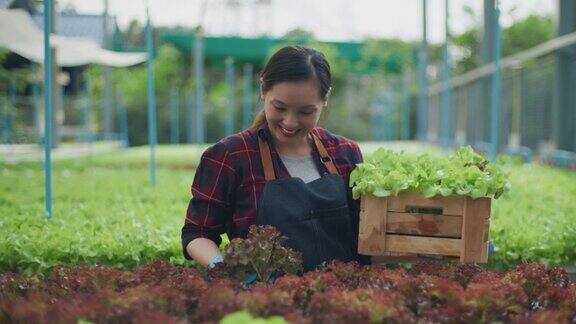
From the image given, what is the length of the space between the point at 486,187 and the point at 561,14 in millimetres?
9895

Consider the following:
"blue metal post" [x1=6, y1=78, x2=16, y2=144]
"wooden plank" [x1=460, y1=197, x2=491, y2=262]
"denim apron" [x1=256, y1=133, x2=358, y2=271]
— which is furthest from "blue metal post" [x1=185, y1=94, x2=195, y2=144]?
"wooden plank" [x1=460, y1=197, x2=491, y2=262]

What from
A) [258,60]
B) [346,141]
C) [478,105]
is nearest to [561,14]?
[478,105]

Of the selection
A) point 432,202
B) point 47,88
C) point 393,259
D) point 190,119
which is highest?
point 47,88

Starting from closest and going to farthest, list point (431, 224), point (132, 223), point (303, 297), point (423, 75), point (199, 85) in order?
point (303, 297), point (431, 224), point (132, 223), point (199, 85), point (423, 75)

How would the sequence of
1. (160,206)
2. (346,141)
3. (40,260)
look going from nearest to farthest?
(346,141), (40,260), (160,206)

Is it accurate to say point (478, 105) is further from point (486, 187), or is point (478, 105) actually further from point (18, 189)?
point (486, 187)

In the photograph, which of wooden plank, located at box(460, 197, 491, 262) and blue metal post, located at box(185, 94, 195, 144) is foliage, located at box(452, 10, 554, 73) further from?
wooden plank, located at box(460, 197, 491, 262)

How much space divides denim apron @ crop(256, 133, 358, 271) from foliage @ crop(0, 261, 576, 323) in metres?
0.26

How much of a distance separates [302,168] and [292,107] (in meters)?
0.35

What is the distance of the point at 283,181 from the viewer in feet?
11.0

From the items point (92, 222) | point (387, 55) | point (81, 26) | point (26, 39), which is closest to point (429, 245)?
point (92, 222)

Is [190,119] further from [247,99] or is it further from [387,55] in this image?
[387,55]

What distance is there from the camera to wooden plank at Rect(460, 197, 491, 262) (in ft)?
10.8

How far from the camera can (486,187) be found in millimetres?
3281
